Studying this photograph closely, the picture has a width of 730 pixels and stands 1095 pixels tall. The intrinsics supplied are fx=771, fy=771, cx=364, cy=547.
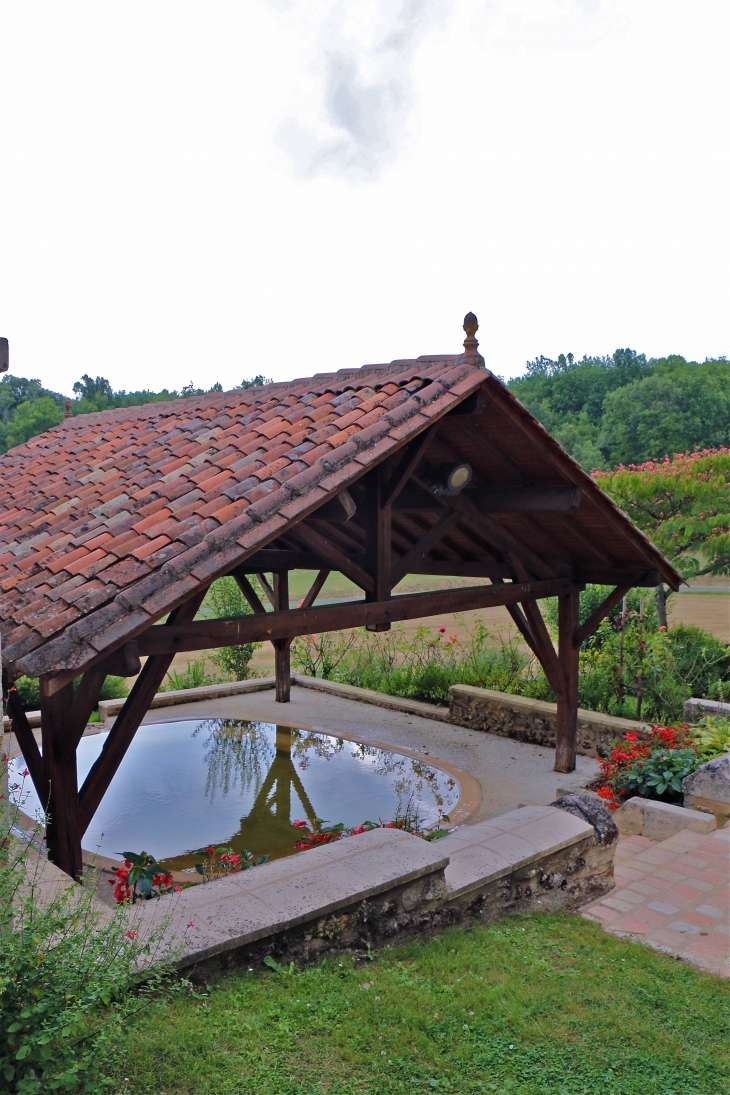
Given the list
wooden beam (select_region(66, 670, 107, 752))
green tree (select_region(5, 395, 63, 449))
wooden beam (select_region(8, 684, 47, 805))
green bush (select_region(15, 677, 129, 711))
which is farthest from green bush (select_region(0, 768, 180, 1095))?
green tree (select_region(5, 395, 63, 449))

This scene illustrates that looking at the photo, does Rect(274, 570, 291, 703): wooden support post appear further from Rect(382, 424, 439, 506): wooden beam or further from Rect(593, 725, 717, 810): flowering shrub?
Rect(382, 424, 439, 506): wooden beam

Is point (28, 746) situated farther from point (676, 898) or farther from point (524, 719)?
point (524, 719)

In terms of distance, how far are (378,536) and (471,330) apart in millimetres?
1703

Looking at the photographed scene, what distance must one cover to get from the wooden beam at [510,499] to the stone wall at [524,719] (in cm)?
345

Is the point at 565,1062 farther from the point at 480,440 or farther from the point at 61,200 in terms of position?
the point at 61,200

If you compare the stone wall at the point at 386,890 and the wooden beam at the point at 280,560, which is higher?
the wooden beam at the point at 280,560

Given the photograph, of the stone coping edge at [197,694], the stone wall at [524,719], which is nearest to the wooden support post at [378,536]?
the stone wall at [524,719]

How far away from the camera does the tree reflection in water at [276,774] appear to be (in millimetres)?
7168


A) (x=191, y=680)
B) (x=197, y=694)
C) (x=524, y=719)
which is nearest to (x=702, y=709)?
(x=524, y=719)

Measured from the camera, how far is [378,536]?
593 centimetres

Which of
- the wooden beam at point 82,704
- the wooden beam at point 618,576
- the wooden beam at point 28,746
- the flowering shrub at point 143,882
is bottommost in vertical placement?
the flowering shrub at point 143,882

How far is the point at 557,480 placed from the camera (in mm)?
6758

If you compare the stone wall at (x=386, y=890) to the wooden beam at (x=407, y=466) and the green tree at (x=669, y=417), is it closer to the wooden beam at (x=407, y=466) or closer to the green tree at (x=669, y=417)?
the wooden beam at (x=407, y=466)

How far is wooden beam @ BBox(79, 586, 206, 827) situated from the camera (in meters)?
4.79
